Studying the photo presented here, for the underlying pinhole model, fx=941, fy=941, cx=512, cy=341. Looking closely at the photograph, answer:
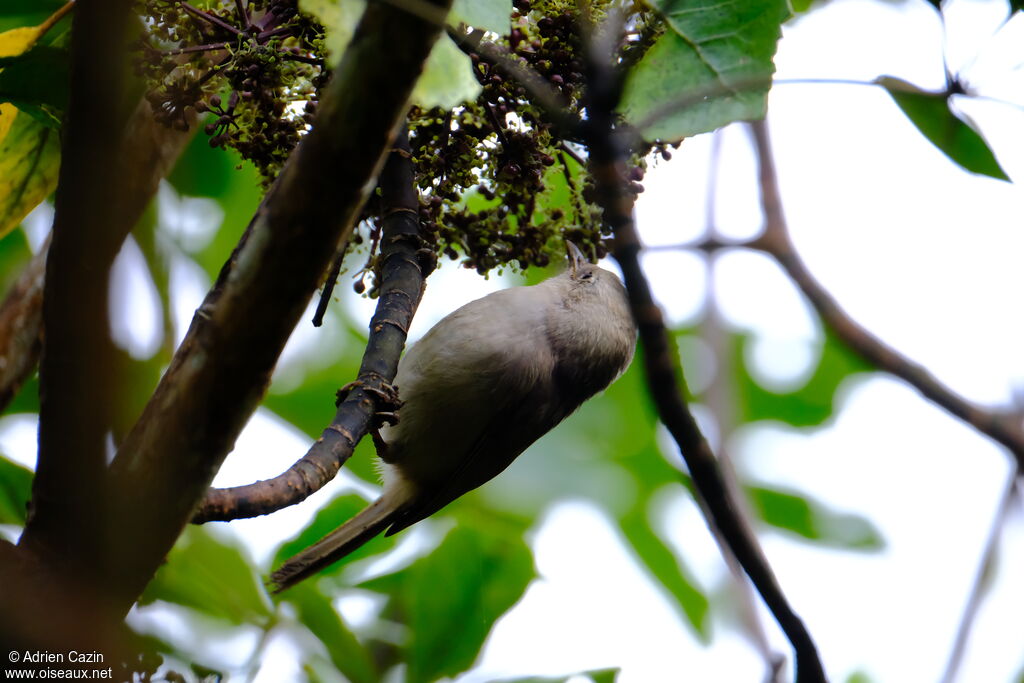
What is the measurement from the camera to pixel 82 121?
1052 millimetres

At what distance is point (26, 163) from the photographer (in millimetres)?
2309

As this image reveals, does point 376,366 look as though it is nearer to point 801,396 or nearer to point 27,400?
point 27,400

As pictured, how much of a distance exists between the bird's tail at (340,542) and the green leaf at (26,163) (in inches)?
46.4

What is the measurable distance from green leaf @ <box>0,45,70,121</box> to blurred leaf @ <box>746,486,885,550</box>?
305 cm

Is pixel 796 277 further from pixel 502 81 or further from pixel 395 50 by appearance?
pixel 395 50

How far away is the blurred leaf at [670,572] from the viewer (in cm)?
368

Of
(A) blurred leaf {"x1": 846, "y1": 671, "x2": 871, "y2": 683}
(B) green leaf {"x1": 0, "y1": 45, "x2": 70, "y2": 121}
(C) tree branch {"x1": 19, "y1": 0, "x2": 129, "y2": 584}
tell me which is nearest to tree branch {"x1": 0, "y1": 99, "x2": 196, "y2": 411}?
(B) green leaf {"x1": 0, "y1": 45, "x2": 70, "y2": 121}

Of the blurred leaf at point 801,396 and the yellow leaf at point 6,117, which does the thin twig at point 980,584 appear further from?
the yellow leaf at point 6,117

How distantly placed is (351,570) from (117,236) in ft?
7.28

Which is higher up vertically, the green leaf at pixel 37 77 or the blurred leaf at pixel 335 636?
the green leaf at pixel 37 77

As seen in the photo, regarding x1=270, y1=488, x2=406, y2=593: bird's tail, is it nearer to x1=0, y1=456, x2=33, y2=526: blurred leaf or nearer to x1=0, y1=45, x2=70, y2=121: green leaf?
x1=0, y1=456, x2=33, y2=526: blurred leaf

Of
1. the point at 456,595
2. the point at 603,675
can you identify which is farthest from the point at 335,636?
the point at 603,675

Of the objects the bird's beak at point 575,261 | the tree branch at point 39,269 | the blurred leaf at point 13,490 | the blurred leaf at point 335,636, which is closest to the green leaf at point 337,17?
the tree branch at point 39,269

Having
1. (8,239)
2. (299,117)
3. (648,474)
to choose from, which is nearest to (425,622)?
(299,117)
